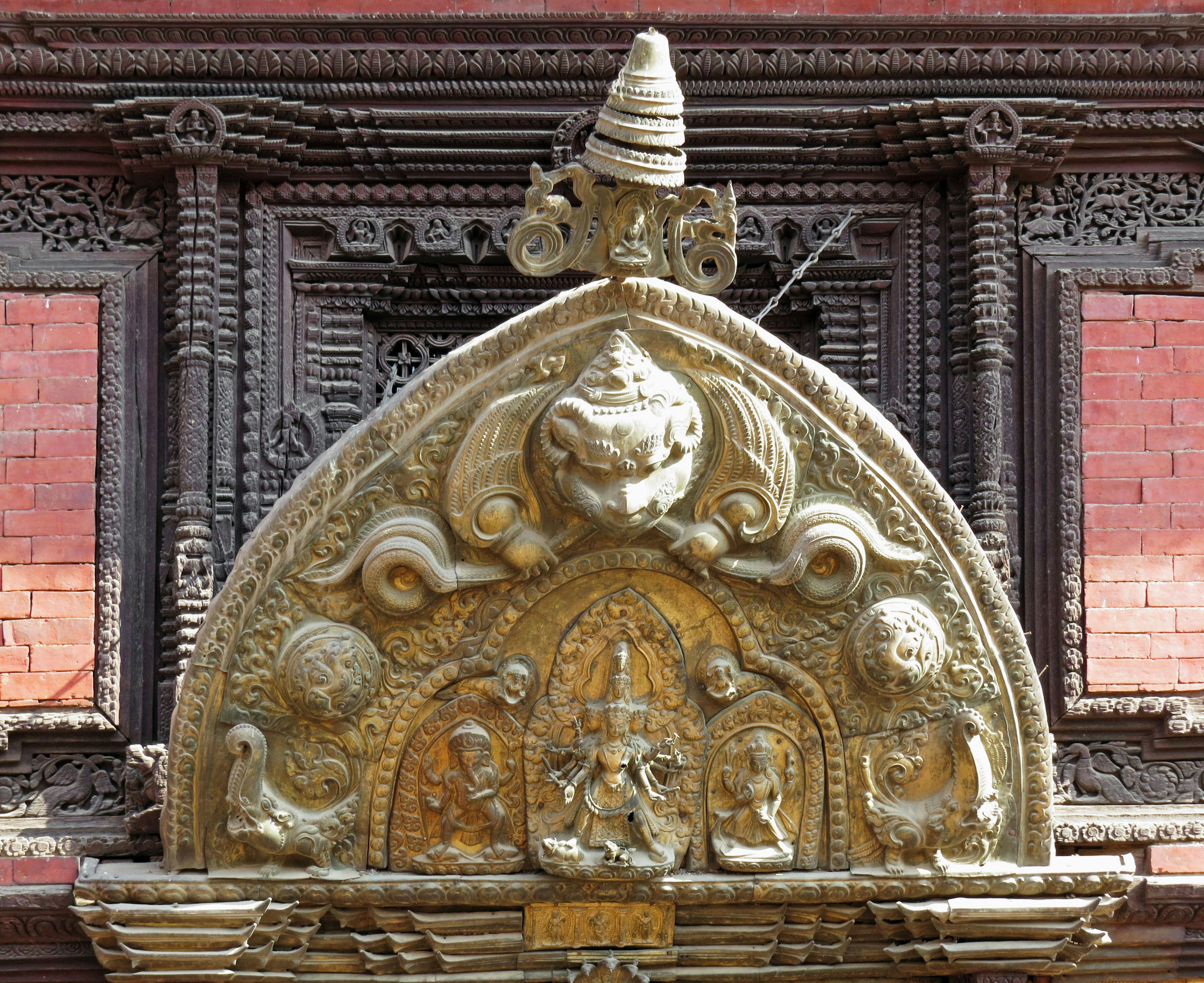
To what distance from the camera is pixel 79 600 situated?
5.76m

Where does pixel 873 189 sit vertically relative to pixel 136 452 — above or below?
above

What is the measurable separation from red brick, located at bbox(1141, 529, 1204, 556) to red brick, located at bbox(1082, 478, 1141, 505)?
126 millimetres

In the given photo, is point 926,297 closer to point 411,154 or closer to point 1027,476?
point 1027,476

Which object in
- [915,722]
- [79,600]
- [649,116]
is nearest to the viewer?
[649,116]

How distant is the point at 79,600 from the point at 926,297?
9.99 feet

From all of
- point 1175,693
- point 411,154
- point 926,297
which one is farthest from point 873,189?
point 1175,693

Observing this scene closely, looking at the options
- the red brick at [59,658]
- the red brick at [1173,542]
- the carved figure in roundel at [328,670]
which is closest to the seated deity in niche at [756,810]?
the carved figure in roundel at [328,670]

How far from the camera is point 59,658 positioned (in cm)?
Answer: 573

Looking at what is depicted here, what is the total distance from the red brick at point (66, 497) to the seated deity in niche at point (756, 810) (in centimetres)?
234

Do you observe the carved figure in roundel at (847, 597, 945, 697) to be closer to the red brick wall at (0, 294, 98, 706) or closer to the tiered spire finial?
the tiered spire finial

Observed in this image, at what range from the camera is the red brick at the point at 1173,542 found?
231 inches

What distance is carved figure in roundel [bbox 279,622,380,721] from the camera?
15.6ft

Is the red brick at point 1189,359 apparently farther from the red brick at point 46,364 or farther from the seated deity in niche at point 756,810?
the red brick at point 46,364

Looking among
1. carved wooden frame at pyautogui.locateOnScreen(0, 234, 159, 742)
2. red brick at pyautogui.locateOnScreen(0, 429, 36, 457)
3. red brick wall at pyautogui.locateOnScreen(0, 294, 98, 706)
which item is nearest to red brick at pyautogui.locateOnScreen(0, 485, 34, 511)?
red brick wall at pyautogui.locateOnScreen(0, 294, 98, 706)
